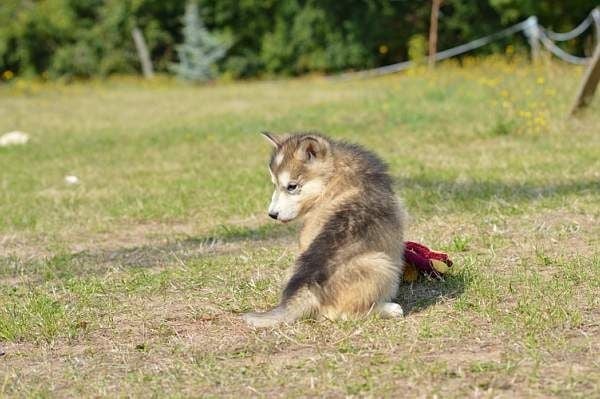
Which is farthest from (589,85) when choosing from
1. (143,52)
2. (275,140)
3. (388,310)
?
(143,52)

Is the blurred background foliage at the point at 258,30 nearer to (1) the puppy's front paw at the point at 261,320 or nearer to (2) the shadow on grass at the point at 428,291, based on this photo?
(2) the shadow on grass at the point at 428,291

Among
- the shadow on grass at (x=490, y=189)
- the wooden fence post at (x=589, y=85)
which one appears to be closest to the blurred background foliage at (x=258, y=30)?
the wooden fence post at (x=589, y=85)

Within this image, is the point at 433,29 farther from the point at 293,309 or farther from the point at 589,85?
the point at 293,309

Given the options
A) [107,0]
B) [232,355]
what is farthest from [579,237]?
[107,0]

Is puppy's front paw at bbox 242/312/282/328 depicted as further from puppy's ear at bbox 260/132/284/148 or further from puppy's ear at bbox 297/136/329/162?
puppy's ear at bbox 260/132/284/148

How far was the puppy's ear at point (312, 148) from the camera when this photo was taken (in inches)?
220

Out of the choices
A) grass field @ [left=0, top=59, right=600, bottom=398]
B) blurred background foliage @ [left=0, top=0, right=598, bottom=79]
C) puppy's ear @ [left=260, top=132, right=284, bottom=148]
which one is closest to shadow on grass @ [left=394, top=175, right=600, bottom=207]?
grass field @ [left=0, top=59, right=600, bottom=398]

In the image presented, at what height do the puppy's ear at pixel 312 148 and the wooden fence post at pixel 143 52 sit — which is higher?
the puppy's ear at pixel 312 148

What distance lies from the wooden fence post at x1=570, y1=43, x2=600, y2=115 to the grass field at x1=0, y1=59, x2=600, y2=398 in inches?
8.5

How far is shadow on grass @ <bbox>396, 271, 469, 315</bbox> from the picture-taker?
5602 mm

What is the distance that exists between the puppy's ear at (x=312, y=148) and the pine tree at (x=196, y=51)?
82.2ft

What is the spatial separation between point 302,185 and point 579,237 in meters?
2.47

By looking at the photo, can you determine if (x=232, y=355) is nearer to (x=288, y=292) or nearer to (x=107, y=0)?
(x=288, y=292)

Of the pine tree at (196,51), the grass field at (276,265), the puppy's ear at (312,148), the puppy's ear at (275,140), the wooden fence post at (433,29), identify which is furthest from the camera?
the pine tree at (196,51)
